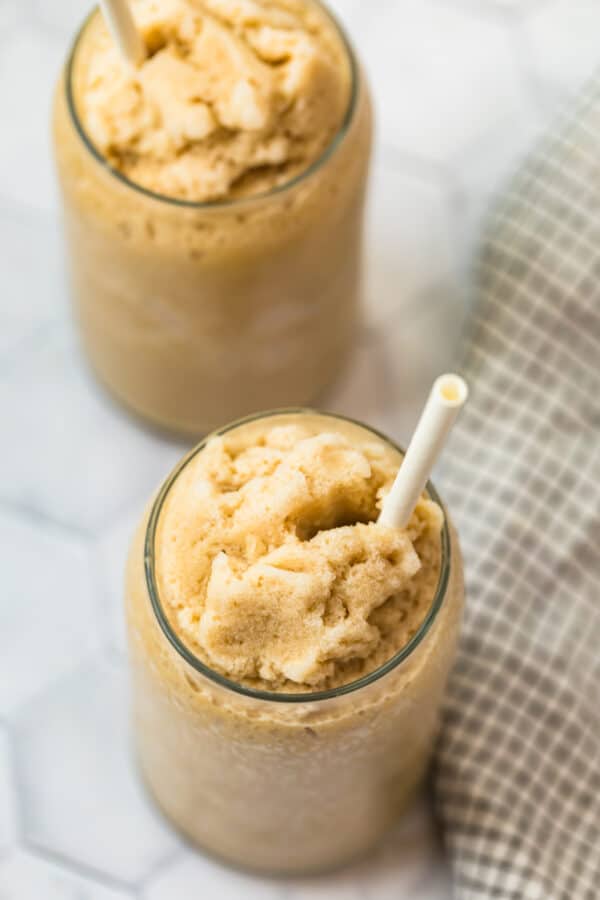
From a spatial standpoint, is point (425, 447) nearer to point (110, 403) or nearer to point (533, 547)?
point (533, 547)

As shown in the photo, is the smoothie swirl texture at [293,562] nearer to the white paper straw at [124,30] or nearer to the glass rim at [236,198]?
the glass rim at [236,198]

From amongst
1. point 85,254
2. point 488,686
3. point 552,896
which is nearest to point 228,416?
point 85,254

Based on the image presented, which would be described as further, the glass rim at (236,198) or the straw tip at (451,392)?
the glass rim at (236,198)

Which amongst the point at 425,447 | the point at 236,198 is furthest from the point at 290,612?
the point at 236,198

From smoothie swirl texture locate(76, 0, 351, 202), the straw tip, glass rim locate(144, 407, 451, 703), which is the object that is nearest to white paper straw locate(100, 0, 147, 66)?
smoothie swirl texture locate(76, 0, 351, 202)

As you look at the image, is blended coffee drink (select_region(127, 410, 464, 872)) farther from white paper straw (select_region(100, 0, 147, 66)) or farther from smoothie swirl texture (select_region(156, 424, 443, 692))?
white paper straw (select_region(100, 0, 147, 66))

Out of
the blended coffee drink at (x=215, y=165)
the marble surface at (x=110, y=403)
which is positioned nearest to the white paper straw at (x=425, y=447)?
the blended coffee drink at (x=215, y=165)

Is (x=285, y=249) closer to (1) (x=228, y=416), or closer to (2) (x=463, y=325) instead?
(1) (x=228, y=416)

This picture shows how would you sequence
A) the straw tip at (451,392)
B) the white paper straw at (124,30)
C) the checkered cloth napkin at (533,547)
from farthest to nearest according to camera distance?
the checkered cloth napkin at (533,547), the white paper straw at (124,30), the straw tip at (451,392)
